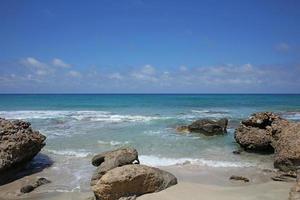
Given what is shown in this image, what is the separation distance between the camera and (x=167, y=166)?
1069 cm

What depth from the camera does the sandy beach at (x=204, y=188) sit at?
6824 mm

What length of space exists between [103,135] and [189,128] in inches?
188

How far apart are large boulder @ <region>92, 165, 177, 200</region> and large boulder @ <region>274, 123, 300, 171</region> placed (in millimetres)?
4443

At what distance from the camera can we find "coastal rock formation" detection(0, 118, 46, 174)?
9.73 metres

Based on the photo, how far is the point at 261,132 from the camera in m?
13.8

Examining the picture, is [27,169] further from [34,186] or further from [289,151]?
[289,151]

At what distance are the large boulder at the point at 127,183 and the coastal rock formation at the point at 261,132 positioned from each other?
6.61 meters

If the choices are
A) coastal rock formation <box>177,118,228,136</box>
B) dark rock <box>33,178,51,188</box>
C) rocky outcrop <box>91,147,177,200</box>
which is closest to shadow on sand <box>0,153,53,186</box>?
dark rock <box>33,178,51,188</box>

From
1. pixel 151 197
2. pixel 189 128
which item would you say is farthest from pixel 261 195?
pixel 189 128

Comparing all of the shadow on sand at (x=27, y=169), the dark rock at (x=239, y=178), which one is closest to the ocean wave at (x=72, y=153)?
the shadow on sand at (x=27, y=169)

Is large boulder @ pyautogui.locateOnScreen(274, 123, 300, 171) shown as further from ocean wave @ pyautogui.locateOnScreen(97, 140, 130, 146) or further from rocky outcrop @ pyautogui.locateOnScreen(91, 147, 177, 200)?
ocean wave @ pyautogui.locateOnScreen(97, 140, 130, 146)

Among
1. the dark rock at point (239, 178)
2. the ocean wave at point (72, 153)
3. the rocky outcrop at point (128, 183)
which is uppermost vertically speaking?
the rocky outcrop at point (128, 183)

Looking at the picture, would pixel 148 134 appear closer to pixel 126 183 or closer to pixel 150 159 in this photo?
pixel 150 159

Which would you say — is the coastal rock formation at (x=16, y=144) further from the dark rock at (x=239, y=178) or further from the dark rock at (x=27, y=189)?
the dark rock at (x=239, y=178)
